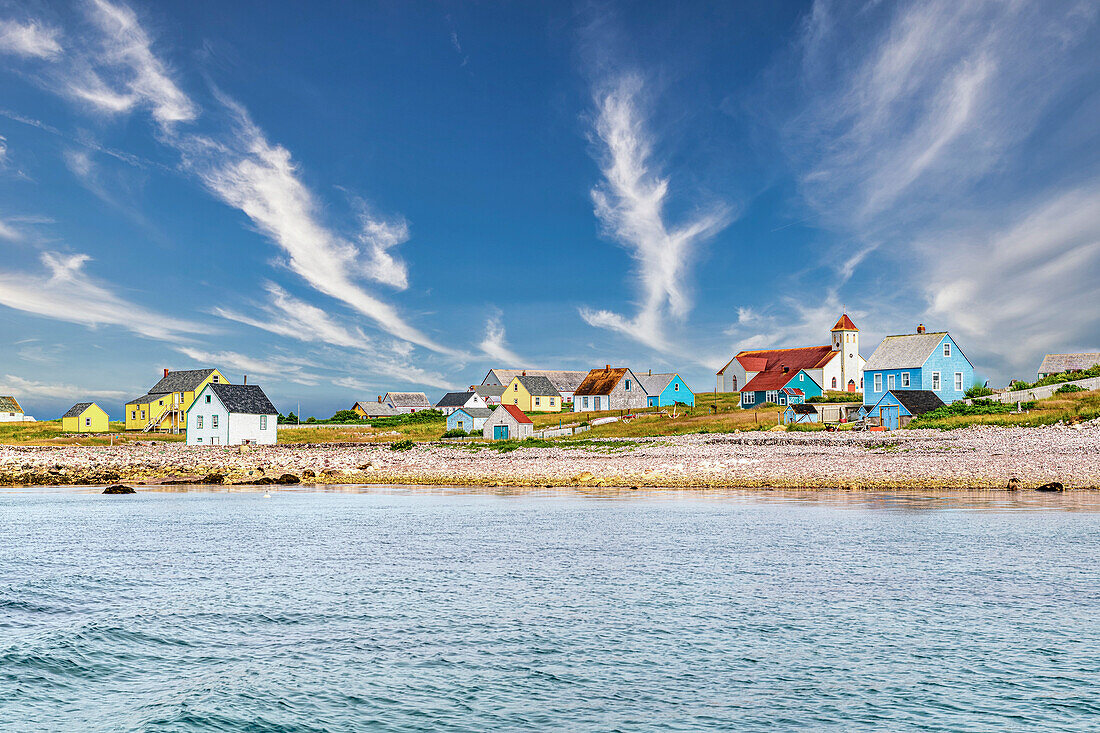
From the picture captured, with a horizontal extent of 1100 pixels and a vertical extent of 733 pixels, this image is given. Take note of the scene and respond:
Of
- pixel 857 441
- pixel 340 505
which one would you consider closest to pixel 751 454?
pixel 857 441

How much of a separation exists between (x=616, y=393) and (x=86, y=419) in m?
79.0

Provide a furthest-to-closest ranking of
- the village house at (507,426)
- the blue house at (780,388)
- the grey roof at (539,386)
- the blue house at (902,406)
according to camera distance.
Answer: the grey roof at (539,386) < the blue house at (780,388) < the village house at (507,426) < the blue house at (902,406)

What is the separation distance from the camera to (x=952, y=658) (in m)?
10.6

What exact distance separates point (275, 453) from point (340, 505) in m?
35.9

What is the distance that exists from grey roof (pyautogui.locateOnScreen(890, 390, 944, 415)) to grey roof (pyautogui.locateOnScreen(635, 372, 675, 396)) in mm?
43092

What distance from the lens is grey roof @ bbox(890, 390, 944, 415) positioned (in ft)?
226

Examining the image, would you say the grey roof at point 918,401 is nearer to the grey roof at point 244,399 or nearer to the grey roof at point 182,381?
the grey roof at point 244,399

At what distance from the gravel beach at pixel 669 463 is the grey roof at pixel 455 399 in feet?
236

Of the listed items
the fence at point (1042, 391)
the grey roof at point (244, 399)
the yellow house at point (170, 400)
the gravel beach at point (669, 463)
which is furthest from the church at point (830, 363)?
the yellow house at point (170, 400)

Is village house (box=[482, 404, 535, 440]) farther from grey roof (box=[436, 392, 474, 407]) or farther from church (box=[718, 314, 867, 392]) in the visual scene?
grey roof (box=[436, 392, 474, 407])

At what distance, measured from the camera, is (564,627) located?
12.5m

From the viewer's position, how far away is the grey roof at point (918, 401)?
69.0m

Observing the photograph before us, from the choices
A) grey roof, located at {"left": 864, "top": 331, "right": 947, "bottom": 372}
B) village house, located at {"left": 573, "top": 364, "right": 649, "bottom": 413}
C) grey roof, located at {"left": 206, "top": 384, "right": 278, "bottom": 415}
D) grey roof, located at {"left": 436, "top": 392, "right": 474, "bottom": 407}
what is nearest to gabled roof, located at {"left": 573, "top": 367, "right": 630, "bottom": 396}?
village house, located at {"left": 573, "top": 364, "right": 649, "bottom": 413}

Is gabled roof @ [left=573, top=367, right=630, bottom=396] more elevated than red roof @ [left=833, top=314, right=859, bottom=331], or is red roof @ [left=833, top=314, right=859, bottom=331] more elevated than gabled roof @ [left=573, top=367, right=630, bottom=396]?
red roof @ [left=833, top=314, right=859, bottom=331]
